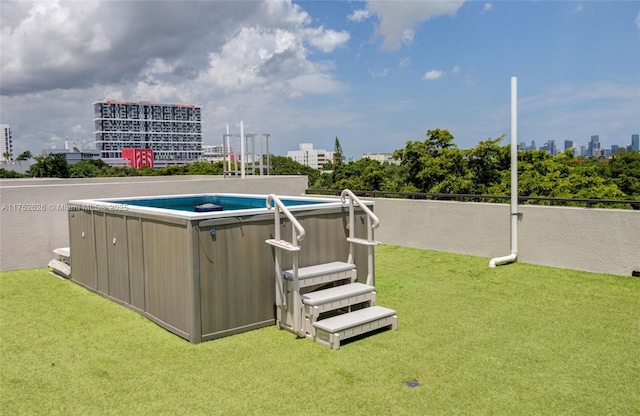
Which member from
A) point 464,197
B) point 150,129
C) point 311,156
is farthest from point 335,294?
point 150,129

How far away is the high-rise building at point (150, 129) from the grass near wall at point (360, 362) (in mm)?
109802

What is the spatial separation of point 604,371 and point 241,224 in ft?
9.51

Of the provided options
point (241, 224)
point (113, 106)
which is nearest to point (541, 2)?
point (241, 224)

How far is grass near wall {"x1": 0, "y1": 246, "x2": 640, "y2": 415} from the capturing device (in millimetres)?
2850

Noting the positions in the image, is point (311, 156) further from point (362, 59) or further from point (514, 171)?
point (514, 171)

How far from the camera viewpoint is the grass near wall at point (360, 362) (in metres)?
2.85

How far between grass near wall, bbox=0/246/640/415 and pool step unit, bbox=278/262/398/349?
0.11 metres

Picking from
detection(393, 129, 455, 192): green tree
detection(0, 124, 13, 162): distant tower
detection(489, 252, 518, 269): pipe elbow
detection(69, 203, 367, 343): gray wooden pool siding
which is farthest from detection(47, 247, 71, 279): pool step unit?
detection(0, 124, 13, 162): distant tower

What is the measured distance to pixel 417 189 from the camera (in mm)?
15320

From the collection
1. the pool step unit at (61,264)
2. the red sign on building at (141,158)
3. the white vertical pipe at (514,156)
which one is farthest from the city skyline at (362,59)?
the red sign on building at (141,158)

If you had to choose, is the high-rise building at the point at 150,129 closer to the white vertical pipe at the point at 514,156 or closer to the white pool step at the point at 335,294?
the white vertical pipe at the point at 514,156

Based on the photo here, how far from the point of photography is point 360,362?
346 cm

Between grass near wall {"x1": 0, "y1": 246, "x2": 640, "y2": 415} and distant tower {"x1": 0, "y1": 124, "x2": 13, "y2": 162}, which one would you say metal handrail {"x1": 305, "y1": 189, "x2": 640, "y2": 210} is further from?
distant tower {"x1": 0, "y1": 124, "x2": 13, "y2": 162}

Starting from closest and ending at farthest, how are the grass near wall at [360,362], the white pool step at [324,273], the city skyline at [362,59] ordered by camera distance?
the grass near wall at [360,362]
the white pool step at [324,273]
the city skyline at [362,59]
